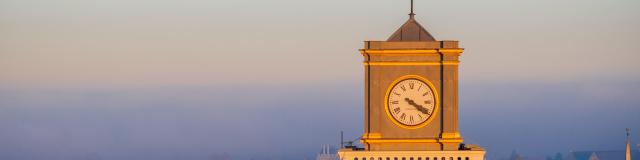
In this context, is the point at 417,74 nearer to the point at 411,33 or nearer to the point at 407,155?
the point at 411,33

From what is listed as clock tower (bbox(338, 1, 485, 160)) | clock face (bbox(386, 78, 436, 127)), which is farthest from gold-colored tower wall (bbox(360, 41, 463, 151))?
clock face (bbox(386, 78, 436, 127))

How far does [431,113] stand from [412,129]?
925mm

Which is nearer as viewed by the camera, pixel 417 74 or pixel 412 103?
pixel 417 74

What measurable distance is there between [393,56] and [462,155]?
446cm

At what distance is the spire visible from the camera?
105250mm

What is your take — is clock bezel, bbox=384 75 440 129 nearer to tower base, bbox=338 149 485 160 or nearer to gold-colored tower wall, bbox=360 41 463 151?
gold-colored tower wall, bbox=360 41 463 151

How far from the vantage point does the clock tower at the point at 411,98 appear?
104625 mm

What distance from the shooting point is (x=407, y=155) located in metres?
105

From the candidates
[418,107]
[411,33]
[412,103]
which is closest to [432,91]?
[418,107]

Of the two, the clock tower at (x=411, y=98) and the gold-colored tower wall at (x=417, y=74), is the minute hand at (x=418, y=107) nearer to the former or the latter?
the clock tower at (x=411, y=98)

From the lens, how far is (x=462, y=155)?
342 feet

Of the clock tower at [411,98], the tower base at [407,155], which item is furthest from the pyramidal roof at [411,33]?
the tower base at [407,155]

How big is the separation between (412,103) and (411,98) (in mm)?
229

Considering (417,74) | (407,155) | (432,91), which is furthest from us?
(432,91)
